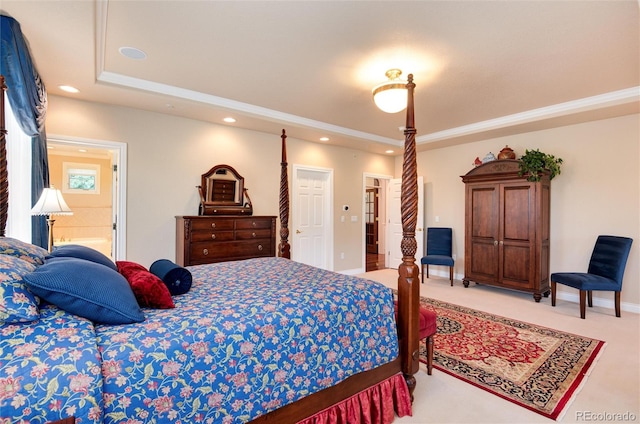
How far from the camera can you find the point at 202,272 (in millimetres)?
2467

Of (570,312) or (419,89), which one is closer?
(419,89)

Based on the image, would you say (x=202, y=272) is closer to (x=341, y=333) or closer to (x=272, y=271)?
(x=272, y=271)

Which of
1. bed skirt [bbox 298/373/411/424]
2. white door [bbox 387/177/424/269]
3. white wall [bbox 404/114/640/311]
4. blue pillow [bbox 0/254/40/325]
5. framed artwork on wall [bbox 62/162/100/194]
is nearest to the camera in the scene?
blue pillow [bbox 0/254/40/325]

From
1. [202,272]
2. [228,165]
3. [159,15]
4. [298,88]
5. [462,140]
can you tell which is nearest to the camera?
[159,15]

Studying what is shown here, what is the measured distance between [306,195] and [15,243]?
4.27 metres

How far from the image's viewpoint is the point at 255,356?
141 cm

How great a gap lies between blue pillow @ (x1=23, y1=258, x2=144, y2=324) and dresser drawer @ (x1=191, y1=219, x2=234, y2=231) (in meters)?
2.52

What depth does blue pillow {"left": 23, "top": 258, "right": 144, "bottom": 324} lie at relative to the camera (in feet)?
3.86

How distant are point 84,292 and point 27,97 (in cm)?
202

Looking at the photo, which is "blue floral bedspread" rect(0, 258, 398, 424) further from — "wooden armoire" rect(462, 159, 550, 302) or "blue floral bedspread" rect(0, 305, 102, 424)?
"wooden armoire" rect(462, 159, 550, 302)

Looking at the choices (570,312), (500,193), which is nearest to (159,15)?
(500,193)

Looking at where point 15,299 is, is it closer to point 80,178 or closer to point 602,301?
point 602,301

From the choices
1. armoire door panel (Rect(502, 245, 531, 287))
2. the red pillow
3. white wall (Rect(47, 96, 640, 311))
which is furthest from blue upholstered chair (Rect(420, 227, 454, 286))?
the red pillow
